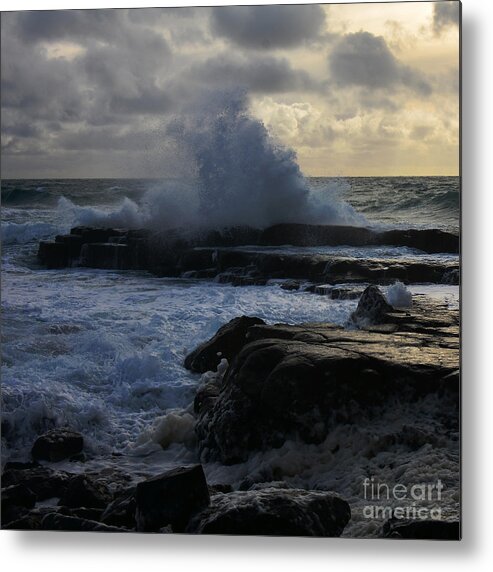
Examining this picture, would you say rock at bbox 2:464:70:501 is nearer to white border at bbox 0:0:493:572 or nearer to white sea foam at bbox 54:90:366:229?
white border at bbox 0:0:493:572

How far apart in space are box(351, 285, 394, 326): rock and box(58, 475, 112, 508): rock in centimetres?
161

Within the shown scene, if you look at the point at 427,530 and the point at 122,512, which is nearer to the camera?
the point at 427,530

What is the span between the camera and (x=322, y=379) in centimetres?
492

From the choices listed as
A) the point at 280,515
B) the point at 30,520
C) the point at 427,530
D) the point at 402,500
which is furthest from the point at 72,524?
the point at 427,530

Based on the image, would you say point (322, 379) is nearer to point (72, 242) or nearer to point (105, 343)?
point (105, 343)

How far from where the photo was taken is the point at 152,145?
519 cm

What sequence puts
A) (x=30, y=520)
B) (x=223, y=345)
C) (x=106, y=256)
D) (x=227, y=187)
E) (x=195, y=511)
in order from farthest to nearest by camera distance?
1. (x=106, y=256)
2. (x=227, y=187)
3. (x=223, y=345)
4. (x=30, y=520)
5. (x=195, y=511)

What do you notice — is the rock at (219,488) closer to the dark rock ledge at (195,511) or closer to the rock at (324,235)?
the dark rock ledge at (195,511)

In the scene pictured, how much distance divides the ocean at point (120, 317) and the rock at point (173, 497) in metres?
0.19

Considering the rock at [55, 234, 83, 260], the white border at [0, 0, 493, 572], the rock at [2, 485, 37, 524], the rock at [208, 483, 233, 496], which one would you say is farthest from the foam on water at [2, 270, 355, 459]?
the white border at [0, 0, 493, 572]

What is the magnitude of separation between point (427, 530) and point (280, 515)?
2.39 ft

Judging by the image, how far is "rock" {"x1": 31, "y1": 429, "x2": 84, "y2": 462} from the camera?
16.9ft

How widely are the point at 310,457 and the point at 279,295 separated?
0.90 meters

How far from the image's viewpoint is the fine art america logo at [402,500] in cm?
475
